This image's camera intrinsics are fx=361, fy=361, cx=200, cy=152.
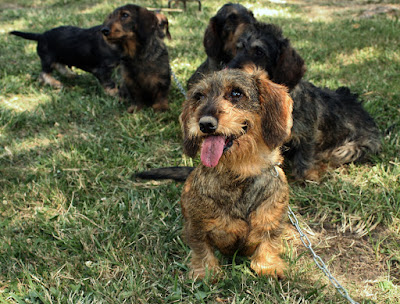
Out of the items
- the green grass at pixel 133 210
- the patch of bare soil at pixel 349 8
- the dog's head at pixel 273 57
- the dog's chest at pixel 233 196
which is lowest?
the green grass at pixel 133 210

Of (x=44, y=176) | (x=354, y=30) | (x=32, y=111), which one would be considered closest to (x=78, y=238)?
(x=44, y=176)

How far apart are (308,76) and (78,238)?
465 cm

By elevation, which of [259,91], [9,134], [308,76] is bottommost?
[9,134]

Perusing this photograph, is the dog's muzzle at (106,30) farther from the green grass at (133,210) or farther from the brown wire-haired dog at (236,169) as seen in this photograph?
the brown wire-haired dog at (236,169)

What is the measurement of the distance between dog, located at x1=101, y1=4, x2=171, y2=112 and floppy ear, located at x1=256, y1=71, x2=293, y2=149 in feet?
10.5

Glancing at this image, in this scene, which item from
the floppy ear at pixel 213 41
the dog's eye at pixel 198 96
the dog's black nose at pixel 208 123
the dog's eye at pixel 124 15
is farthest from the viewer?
the dog's eye at pixel 124 15

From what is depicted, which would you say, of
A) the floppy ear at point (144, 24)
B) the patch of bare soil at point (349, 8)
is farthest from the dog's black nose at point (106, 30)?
the patch of bare soil at point (349, 8)

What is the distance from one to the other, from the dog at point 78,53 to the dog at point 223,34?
1.76 meters

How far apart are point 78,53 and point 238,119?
484 centimetres

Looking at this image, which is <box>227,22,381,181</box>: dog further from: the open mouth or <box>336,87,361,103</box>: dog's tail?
the open mouth

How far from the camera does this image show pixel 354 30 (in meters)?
8.38

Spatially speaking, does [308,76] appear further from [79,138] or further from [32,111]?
[32,111]

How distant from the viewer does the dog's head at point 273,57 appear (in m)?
3.65

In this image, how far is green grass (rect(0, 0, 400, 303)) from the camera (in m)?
2.69
